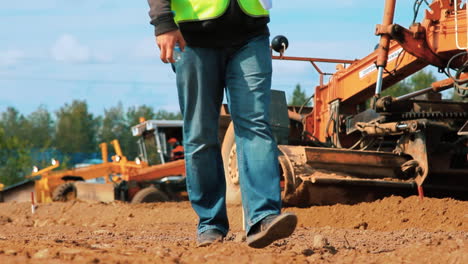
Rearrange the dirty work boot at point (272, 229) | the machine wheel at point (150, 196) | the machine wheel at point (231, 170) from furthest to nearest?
the machine wheel at point (150, 196) < the machine wheel at point (231, 170) < the dirty work boot at point (272, 229)

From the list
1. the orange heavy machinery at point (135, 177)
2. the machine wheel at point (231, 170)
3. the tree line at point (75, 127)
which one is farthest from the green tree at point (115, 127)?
the machine wheel at point (231, 170)

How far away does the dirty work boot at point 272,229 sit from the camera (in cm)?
382

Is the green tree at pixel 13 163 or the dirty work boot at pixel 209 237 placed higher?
the dirty work boot at pixel 209 237

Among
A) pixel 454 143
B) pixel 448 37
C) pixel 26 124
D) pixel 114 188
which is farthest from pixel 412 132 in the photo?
pixel 26 124

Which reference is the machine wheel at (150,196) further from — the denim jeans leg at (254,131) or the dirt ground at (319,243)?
the denim jeans leg at (254,131)

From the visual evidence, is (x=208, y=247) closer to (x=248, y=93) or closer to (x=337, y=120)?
(x=248, y=93)

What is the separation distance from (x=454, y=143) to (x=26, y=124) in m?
106

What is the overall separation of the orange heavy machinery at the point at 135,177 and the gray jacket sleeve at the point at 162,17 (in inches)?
538

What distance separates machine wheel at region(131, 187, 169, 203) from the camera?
17664mm

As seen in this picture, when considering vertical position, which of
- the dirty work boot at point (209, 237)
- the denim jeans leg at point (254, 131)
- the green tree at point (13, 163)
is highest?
the denim jeans leg at point (254, 131)

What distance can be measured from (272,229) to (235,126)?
2.21 ft

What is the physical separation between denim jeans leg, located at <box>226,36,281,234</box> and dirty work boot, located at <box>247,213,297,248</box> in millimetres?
70

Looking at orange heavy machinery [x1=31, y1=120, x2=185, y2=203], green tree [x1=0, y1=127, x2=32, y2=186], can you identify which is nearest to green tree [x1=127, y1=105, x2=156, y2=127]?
green tree [x1=0, y1=127, x2=32, y2=186]

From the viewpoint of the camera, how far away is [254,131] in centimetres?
413
